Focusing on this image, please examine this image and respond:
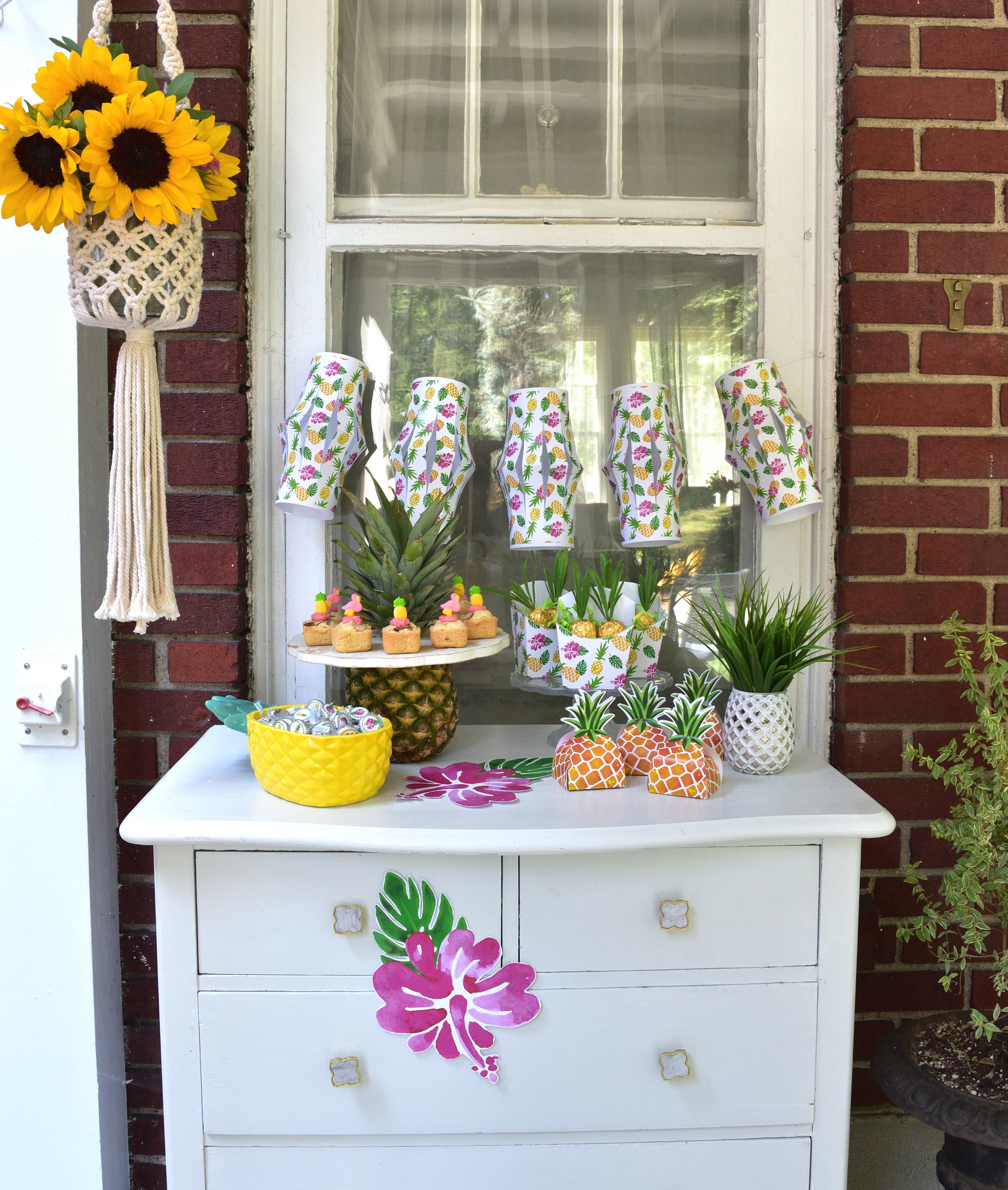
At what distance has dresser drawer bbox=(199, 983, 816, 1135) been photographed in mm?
1280

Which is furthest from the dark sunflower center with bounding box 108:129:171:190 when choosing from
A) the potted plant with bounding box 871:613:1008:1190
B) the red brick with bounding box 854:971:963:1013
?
the red brick with bounding box 854:971:963:1013

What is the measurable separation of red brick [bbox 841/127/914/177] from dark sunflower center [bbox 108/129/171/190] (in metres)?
1.13

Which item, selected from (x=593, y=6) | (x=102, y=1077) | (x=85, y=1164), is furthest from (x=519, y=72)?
(x=85, y=1164)

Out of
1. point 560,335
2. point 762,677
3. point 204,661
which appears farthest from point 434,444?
point 762,677

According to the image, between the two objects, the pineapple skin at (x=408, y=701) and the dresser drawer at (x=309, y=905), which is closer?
the dresser drawer at (x=309, y=905)

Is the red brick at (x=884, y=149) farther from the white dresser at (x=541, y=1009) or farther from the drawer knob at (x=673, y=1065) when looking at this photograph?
the drawer knob at (x=673, y=1065)

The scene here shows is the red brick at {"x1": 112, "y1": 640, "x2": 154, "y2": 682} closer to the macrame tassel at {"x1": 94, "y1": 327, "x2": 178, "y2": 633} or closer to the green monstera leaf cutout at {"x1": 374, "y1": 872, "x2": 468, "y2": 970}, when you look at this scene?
the macrame tassel at {"x1": 94, "y1": 327, "x2": 178, "y2": 633}

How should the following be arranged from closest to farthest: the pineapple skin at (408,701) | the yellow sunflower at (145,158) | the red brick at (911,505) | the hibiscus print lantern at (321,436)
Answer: the yellow sunflower at (145,158)
the pineapple skin at (408,701)
the hibiscus print lantern at (321,436)
the red brick at (911,505)

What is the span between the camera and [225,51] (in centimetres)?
156

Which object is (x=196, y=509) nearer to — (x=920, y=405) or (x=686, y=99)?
(x=686, y=99)

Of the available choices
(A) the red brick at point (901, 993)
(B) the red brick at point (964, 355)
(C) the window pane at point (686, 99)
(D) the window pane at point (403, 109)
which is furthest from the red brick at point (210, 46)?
(A) the red brick at point (901, 993)

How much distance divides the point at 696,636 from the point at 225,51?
1290mm

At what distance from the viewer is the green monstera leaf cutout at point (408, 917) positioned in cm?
128

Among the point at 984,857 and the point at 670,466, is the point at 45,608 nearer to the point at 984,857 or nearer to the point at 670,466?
the point at 670,466
